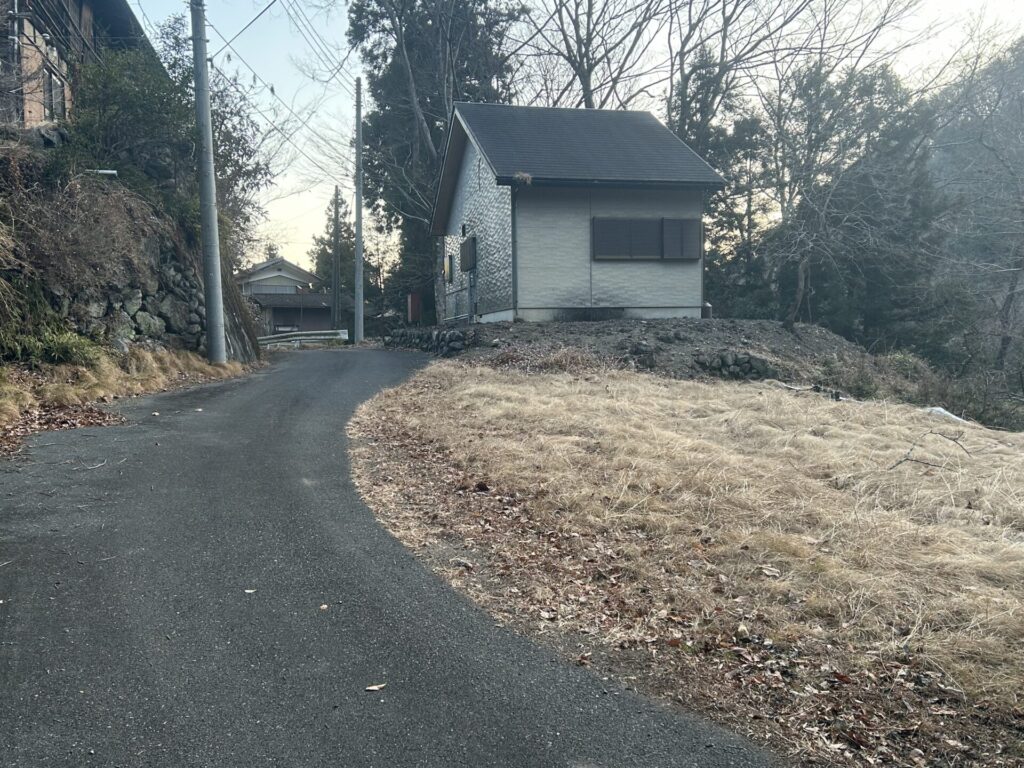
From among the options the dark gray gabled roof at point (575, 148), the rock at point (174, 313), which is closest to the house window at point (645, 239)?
the dark gray gabled roof at point (575, 148)

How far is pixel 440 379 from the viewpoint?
11.4 m

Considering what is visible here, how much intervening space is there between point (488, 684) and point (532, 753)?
0.50 m

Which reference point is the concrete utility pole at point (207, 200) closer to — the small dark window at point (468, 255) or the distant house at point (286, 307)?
the small dark window at point (468, 255)

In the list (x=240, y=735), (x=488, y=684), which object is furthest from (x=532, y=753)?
(x=240, y=735)

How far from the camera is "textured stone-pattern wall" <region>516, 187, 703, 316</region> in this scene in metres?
16.5

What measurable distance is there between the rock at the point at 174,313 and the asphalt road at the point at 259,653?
6.86m

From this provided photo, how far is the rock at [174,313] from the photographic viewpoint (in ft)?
39.2

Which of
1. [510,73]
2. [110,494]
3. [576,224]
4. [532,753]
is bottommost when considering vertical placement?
[532,753]

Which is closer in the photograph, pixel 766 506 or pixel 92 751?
pixel 92 751

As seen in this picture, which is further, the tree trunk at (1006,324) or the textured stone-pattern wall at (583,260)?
the tree trunk at (1006,324)

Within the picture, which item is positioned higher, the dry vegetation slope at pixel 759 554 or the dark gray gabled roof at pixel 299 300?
the dark gray gabled roof at pixel 299 300

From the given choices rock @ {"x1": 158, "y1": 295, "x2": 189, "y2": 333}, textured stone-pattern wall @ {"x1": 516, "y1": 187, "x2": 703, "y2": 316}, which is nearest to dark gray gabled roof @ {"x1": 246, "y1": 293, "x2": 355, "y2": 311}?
textured stone-pattern wall @ {"x1": 516, "y1": 187, "x2": 703, "y2": 316}

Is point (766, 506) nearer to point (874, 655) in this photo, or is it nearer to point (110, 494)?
point (874, 655)

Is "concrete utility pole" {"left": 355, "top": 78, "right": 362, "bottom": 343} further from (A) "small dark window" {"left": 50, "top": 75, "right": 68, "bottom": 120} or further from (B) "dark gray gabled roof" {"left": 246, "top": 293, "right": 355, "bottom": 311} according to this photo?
(B) "dark gray gabled roof" {"left": 246, "top": 293, "right": 355, "bottom": 311}
